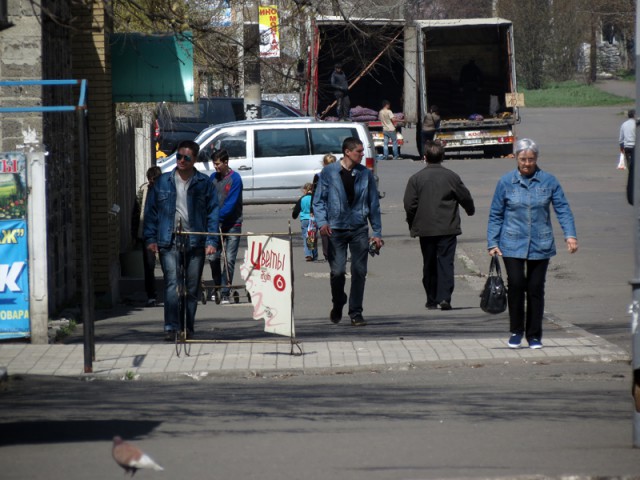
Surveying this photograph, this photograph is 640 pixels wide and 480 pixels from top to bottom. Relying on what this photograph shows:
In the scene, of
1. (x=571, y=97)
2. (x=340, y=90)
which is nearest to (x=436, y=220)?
(x=340, y=90)

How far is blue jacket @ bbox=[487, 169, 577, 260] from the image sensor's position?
32.8 feet

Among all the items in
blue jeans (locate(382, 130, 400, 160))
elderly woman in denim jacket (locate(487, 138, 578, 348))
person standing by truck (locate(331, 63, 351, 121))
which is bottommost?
elderly woman in denim jacket (locate(487, 138, 578, 348))

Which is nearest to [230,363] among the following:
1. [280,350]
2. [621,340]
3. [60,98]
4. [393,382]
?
[280,350]

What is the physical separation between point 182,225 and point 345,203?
1.86 metres

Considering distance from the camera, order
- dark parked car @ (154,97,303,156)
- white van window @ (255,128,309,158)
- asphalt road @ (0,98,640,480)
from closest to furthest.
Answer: asphalt road @ (0,98,640,480), white van window @ (255,128,309,158), dark parked car @ (154,97,303,156)

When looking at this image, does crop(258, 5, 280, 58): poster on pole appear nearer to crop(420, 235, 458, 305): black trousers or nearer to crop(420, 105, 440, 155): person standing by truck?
crop(420, 235, 458, 305): black trousers

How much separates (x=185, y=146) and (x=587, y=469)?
19.0 feet

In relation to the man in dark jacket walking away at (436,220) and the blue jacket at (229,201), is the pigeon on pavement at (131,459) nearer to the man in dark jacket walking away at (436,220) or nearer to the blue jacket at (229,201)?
the man in dark jacket walking away at (436,220)

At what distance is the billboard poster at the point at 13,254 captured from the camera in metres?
10.7

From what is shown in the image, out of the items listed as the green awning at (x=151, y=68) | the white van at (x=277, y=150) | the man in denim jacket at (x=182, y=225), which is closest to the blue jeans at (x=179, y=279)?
the man in denim jacket at (x=182, y=225)

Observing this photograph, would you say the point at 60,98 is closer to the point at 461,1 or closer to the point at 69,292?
the point at 69,292

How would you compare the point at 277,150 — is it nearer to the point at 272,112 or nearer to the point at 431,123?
the point at 272,112

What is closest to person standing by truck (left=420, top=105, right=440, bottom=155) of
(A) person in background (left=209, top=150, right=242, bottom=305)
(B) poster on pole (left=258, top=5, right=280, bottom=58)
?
(B) poster on pole (left=258, top=5, right=280, bottom=58)

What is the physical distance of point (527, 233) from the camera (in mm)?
10008
